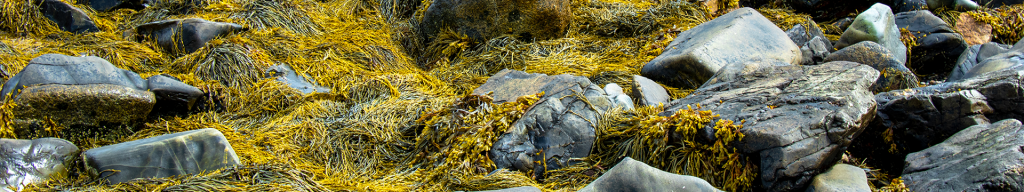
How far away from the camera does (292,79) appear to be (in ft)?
13.4

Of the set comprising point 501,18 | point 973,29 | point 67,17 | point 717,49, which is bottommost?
point 973,29

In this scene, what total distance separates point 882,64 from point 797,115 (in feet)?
5.67

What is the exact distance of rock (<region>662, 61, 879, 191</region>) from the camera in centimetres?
248

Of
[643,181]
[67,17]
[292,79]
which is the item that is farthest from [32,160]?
[643,181]

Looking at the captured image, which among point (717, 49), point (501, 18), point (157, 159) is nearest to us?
point (157, 159)

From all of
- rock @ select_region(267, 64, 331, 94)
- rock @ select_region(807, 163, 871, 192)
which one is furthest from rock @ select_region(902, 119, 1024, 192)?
rock @ select_region(267, 64, 331, 94)

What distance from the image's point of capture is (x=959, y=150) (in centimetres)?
258

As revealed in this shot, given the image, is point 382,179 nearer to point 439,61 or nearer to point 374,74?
point 374,74

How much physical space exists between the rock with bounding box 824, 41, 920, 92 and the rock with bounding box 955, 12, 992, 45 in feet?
5.77

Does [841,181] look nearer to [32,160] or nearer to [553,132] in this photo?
[553,132]

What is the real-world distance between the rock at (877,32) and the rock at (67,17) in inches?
241

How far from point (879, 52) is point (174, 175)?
447 centimetres

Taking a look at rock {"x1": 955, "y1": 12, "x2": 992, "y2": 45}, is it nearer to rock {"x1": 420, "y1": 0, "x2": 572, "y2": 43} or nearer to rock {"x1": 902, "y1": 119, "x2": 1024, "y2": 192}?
rock {"x1": 902, "y1": 119, "x2": 1024, "y2": 192}

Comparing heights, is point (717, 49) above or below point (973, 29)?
above
